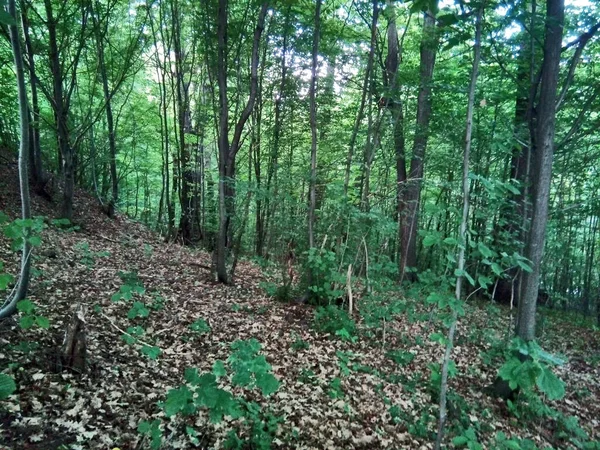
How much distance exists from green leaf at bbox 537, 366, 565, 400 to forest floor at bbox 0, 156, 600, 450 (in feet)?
7.48

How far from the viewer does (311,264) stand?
20.8 feet

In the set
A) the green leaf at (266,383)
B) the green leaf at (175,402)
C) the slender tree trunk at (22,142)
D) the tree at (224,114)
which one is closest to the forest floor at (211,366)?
the slender tree trunk at (22,142)

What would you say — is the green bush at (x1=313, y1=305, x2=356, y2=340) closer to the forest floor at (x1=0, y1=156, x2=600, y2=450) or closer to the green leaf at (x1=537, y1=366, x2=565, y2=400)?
the forest floor at (x1=0, y1=156, x2=600, y2=450)

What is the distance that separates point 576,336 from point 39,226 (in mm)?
11053

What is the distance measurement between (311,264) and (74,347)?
374cm

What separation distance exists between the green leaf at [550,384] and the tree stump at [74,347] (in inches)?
151

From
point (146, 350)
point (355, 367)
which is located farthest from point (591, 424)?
point (146, 350)

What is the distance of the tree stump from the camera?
3545 mm

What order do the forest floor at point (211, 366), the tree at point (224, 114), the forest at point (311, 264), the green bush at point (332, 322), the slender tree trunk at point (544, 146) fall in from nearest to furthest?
the forest at point (311, 264) < the forest floor at point (211, 366) < the slender tree trunk at point (544, 146) < the green bush at point (332, 322) < the tree at point (224, 114)

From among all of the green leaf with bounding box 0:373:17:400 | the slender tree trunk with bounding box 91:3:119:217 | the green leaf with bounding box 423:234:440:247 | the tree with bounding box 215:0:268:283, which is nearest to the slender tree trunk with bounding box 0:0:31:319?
the green leaf with bounding box 0:373:17:400

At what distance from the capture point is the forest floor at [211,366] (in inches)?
123

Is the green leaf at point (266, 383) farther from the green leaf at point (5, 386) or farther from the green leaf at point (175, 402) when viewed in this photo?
the green leaf at point (5, 386)

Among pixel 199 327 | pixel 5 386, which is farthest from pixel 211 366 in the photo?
pixel 5 386

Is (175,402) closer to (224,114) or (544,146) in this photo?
(544,146)
